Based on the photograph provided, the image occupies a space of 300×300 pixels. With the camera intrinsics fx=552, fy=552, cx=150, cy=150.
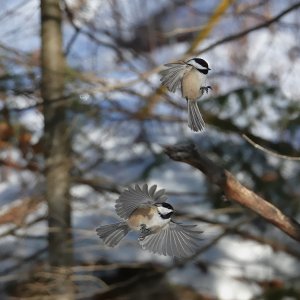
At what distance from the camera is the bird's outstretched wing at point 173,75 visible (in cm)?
25

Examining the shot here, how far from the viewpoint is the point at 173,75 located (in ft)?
0.85

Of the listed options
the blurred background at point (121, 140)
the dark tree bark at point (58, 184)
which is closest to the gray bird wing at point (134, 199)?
the blurred background at point (121, 140)

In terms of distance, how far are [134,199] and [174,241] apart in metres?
0.03

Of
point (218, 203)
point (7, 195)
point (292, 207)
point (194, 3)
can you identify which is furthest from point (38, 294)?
point (194, 3)

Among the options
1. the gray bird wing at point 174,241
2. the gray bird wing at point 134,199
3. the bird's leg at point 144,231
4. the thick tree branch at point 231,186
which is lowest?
the gray bird wing at point 174,241

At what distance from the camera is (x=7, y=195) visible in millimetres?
2277

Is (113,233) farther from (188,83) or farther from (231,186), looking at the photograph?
(231,186)

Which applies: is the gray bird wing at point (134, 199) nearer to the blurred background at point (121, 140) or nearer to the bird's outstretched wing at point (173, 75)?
the bird's outstretched wing at point (173, 75)

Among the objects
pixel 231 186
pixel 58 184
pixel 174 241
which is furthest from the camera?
pixel 58 184

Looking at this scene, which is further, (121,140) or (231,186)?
(121,140)

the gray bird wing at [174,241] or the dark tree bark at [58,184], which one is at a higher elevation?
the dark tree bark at [58,184]

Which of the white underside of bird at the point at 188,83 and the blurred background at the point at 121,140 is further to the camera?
the blurred background at the point at 121,140

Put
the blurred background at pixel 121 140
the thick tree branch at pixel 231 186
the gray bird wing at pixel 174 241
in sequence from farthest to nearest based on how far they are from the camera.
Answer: the blurred background at pixel 121 140 < the thick tree branch at pixel 231 186 < the gray bird wing at pixel 174 241

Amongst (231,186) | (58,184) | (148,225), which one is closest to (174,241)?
(148,225)
